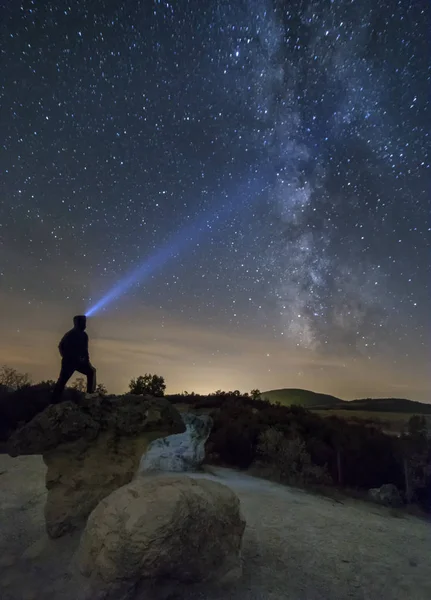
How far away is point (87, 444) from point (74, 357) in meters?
2.25

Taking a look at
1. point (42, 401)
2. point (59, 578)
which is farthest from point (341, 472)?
point (42, 401)

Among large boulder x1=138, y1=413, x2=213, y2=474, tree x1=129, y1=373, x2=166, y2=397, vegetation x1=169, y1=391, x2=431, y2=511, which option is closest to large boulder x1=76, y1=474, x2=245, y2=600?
large boulder x1=138, y1=413, x2=213, y2=474

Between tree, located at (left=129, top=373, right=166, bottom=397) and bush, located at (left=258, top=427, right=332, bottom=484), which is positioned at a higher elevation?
tree, located at (left=129, top=373, right=166, bottom=397)

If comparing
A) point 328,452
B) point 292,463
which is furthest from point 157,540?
point 328,452

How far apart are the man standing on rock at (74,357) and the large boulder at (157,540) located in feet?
12.4

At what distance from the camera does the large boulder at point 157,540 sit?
3820mm

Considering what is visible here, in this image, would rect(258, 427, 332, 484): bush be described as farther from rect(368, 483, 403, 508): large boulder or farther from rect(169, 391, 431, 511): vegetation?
rect(368, 483, 403, 508): large boulder

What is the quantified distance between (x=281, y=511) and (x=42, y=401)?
16677mm

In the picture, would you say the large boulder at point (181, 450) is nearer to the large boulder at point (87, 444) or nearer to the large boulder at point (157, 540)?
the large boulder at point (87, 444)

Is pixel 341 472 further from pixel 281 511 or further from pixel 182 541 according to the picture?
pixel 182 541

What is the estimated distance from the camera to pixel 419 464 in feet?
45.5

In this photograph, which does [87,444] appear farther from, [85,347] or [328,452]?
[328,452]

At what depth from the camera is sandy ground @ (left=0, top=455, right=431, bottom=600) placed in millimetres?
4270

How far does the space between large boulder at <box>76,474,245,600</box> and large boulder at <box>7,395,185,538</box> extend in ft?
4.15
